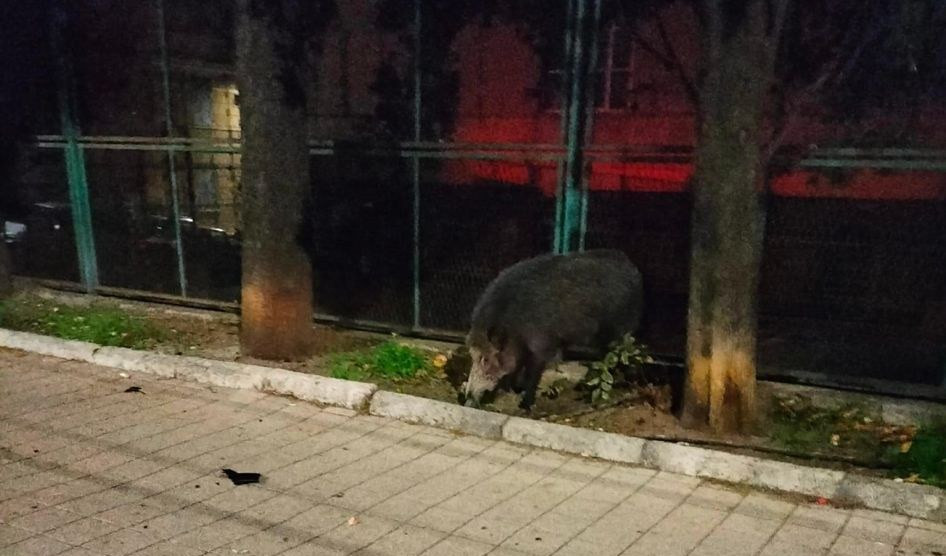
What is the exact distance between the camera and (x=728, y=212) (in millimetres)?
4453

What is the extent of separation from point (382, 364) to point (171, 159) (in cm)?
383

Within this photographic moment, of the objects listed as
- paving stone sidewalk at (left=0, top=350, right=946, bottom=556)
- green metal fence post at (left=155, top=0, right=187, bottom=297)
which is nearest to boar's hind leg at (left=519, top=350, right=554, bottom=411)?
paving stone sidewalk at (left=0, top=350, right=946, bottom=556)

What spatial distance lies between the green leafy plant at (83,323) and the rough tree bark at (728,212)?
515 centimetres

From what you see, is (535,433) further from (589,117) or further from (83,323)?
(83,323)

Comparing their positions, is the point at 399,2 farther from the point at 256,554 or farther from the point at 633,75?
the point at 256,554

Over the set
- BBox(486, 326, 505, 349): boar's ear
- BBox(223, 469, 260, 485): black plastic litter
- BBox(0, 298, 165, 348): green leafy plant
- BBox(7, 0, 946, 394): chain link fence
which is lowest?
BBox(223, 469, 260, 485): black plastic litter

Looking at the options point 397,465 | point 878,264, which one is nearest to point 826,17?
point 878,264

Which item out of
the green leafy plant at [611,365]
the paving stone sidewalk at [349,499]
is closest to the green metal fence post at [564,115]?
the green leafy plant at [611,365]

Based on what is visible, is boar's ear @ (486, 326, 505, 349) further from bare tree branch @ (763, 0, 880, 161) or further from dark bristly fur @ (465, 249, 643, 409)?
bare tree branch @ (763, 0, 880, 161)

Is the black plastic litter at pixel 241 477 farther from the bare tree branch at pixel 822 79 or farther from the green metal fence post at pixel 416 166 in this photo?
the bare tree branch at pixel 822 79

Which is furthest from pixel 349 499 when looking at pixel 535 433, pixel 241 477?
pixel 535 433

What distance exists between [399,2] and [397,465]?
5.95 metres

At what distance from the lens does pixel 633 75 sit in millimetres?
9969

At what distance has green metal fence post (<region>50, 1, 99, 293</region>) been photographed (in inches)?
325
